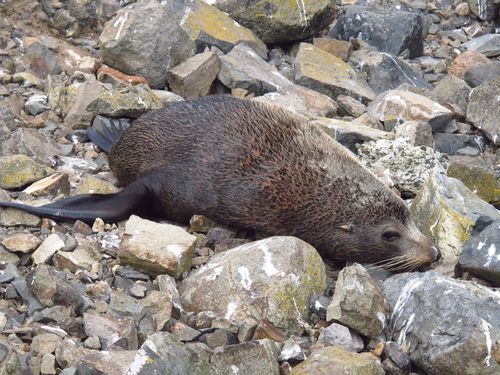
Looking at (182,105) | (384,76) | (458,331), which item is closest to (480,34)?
(384,76)

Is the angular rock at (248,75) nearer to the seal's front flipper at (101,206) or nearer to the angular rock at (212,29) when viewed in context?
the angular rock at (212,29)

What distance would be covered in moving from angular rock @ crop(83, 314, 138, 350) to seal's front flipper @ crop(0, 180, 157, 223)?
152cm

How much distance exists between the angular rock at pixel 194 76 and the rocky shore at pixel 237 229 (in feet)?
0.07

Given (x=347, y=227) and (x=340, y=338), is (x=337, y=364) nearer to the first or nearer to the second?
(x=340, y=338)

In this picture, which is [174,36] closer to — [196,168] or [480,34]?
[196,168]

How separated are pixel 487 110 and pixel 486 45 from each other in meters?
2.98

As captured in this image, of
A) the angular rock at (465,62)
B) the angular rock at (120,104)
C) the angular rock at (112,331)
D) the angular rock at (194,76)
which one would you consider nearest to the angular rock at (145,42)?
the angular rock at (194,76)

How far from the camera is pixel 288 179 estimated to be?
6.30 metres

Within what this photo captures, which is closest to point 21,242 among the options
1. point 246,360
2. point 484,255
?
point 246,360

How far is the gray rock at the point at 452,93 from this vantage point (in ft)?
31.5

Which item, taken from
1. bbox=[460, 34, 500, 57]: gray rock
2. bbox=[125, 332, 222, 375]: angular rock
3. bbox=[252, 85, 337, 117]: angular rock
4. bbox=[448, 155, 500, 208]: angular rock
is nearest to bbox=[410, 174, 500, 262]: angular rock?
bbox=[448, 155, 500, 208]: angular rock

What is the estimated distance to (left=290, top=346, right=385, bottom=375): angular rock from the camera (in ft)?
14.1

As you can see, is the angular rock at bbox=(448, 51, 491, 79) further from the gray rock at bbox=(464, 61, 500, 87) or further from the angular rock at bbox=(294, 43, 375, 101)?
the angular rock at bbox=(294, 43, 375, 101)

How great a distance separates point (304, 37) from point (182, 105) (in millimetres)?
4359
